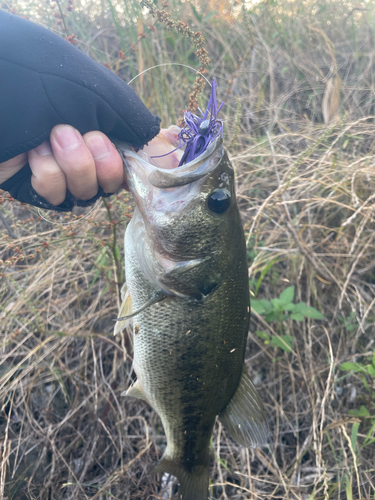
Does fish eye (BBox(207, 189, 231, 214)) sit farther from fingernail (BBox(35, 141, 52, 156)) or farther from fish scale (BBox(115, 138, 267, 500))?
fingernail (BBox(35, 141, 52, 156))

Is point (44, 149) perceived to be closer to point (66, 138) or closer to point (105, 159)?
point (66, 138)

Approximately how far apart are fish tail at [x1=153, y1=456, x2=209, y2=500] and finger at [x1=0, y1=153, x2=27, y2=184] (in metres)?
1.50

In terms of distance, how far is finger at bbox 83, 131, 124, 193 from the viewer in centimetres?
115

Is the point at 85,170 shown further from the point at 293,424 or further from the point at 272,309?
the point at 293,424

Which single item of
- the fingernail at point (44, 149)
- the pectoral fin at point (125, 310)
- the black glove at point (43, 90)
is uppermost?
the black glove at point (43, 90)

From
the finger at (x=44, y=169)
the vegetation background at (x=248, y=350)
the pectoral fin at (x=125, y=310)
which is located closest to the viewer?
the finger at (x=44, y=169)

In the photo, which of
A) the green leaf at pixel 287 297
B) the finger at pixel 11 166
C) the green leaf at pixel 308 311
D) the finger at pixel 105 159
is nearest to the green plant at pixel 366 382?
the green leaf at pixel 308 311

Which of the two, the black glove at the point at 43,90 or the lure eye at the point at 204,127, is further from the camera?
the lure eye at the point at 204,127

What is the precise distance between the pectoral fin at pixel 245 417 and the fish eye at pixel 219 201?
0.84m

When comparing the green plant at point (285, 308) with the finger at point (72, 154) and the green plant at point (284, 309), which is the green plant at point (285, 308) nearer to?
the green plant at point (284, 309)

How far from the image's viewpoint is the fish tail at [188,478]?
1.52 metres

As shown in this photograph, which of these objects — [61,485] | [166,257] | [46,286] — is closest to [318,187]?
[166,257]

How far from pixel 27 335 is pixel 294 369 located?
81.5 inches

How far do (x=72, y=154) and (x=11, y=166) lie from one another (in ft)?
0.87
